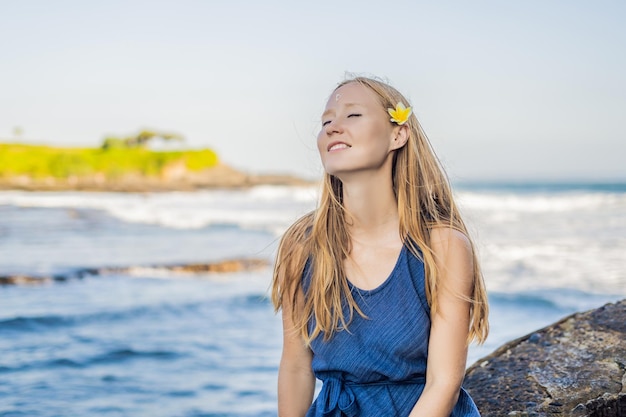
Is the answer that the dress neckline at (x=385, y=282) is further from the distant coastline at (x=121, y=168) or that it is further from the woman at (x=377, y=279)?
the distant coastline at (x=121, y=168)

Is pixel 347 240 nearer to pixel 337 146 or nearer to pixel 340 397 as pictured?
pixel 337 146

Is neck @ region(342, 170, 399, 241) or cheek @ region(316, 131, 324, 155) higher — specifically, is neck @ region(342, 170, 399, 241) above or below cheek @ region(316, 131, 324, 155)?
below

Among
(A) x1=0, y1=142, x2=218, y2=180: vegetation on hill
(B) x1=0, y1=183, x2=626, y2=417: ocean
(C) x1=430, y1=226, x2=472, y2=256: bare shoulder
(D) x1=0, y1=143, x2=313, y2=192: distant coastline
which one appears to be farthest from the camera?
(A) x1=0, y1=142, x2=218, y2=180: vegetation on hill

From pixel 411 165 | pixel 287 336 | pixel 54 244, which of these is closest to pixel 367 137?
pixel 411 165

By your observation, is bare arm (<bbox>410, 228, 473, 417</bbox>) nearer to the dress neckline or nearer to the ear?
the dress neckline

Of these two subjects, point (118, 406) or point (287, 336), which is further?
point (118, 406)

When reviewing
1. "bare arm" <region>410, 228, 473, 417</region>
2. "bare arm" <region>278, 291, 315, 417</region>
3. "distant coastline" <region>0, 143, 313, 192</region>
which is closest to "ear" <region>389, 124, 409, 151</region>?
"bare arm" <region>410, 228, 473, 417</region>

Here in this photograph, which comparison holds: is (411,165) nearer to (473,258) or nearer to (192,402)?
(473,258)

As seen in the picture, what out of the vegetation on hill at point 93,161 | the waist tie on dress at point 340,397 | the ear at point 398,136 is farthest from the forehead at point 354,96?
the vegetation on hill at point 93,161

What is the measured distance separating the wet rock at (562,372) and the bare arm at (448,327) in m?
0.39

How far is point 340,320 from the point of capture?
220 centimetres

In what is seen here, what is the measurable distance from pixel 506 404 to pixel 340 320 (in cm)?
66

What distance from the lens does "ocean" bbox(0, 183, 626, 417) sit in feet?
16.8

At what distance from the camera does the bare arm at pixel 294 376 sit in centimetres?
230
